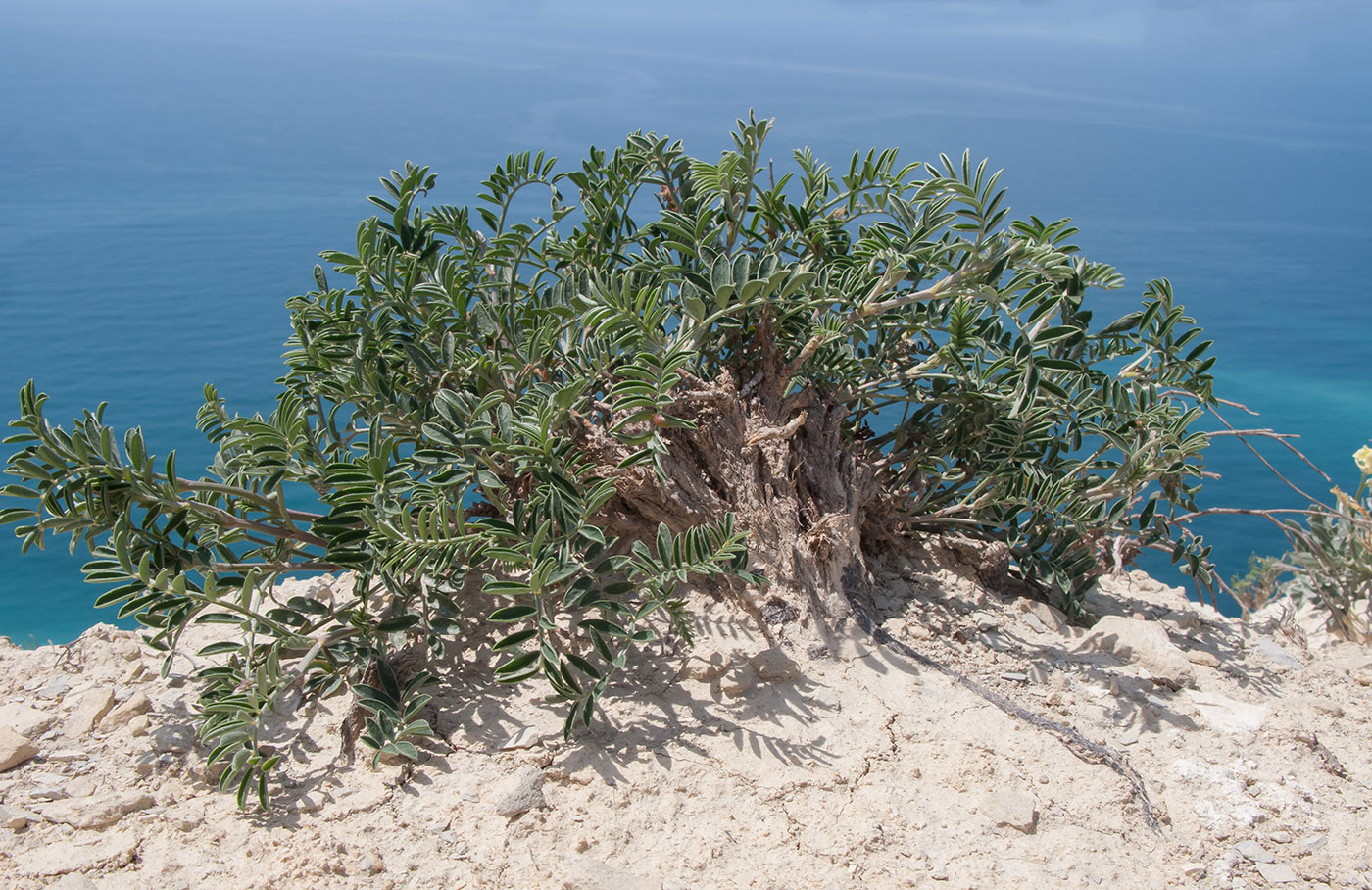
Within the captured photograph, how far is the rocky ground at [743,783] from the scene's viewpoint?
5.41 feet

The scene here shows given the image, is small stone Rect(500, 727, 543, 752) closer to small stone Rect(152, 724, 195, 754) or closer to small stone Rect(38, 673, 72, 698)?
small stone Rect(152, 724, 195, 754)

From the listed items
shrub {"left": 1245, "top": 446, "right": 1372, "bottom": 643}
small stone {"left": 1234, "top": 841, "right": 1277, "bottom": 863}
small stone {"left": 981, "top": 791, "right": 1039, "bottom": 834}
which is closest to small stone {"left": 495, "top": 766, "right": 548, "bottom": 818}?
small stone {"left": 981, "top": 791, "right": 1039, "bottom": 834}

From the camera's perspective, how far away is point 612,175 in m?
2.46

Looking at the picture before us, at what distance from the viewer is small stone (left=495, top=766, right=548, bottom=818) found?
5.70 ft

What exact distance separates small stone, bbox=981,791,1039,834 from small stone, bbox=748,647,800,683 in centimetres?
45

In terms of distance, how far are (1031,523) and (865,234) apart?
824mm

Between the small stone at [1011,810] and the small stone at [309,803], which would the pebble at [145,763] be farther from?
the small stone at [1011,810]

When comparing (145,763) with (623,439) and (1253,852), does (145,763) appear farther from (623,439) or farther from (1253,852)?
(1253,852)

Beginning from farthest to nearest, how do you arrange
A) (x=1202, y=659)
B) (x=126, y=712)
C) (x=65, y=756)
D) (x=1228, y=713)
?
(x=1202, y=659)
(x=1228, y=713)
(x=126, y=712)
(x=65, y=756)

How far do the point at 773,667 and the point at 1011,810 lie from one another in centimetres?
52

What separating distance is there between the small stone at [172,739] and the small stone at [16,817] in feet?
0.75

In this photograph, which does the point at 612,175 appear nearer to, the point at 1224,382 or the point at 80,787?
the point at 80,787

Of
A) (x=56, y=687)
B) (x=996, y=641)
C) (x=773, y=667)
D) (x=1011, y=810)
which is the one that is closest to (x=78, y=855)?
(x=56, y=687)

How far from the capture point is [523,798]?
68.9 inches
